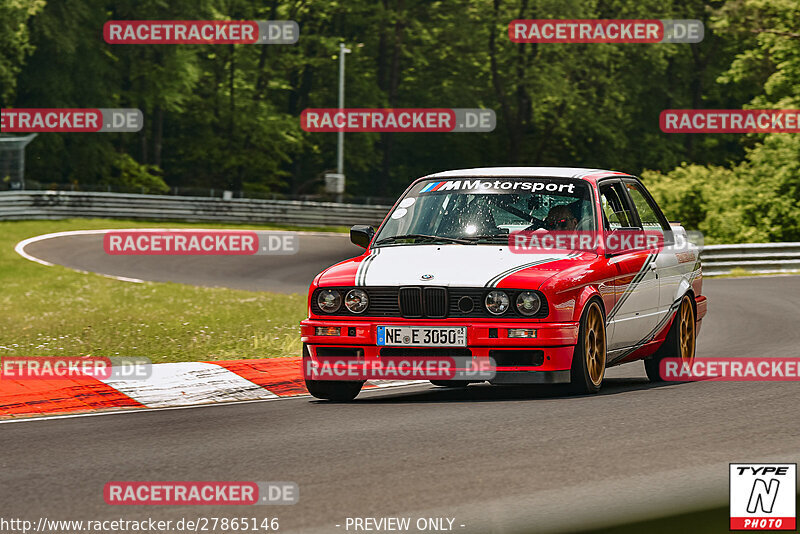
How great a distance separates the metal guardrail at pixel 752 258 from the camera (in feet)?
94.0

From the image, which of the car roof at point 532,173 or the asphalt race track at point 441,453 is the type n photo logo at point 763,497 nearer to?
the asphalt race track at point 441,453

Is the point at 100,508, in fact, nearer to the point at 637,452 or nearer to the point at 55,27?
the point at 637,452

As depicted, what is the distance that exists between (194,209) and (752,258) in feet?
78.6

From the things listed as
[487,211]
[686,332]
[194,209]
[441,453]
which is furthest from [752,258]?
[194,209]

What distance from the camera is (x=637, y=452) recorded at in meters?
7.08

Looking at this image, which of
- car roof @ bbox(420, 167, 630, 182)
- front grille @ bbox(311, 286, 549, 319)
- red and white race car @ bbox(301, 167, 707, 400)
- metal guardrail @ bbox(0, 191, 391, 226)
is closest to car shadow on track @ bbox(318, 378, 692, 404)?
red and white race car @ bbox(301, 167, 707, 400)

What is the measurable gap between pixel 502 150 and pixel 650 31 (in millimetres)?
10008

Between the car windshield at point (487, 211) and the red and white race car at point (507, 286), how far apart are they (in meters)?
0.01

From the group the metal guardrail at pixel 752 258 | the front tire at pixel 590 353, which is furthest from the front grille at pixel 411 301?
the metal guardrail at pixel 752 258

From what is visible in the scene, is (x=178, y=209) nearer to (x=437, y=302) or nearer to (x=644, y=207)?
(x=644, y=207)

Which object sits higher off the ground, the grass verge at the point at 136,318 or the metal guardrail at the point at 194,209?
the metal guardrail at the point at 194,209

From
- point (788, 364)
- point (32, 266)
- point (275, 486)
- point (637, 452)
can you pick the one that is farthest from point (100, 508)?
point (32, 266)

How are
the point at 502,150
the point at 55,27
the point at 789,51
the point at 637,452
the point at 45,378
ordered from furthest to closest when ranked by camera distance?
the point at 502,150
the point at 55,27
the point at 789,51
the point at 45,378
the point at 637,452

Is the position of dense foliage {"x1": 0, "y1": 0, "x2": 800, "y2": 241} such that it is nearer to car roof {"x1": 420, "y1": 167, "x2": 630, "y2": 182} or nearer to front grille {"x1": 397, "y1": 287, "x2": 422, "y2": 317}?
car roof {"x1": 420, "y1": 167, "x2": 630, "y2": 182}
